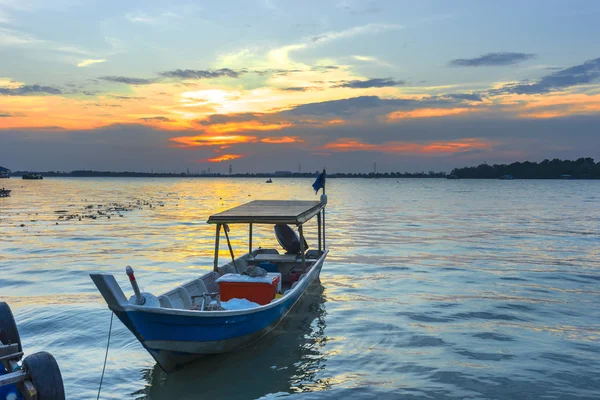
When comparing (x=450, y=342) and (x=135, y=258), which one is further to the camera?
(x=135, y=258)

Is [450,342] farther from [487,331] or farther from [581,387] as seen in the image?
[581,387]

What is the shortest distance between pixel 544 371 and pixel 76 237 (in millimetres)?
28416

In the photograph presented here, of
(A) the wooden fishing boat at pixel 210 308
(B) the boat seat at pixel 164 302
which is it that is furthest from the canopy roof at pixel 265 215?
(B) the boat seat at pixel 164 302

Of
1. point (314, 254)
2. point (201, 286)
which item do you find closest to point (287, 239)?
point (314, 254)

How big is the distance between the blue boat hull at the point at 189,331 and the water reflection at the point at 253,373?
336 mm

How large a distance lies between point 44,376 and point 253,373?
16.8 ft

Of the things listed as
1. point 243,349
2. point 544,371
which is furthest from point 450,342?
point 243,349

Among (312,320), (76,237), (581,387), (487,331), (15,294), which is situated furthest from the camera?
(76,237)

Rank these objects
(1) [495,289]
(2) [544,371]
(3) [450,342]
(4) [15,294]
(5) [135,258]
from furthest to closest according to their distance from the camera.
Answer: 1. (5) [135,258]
2. (1) [495,289]
3. (4) [15,294]
4. (3) [450,342]
5. (2) [544,371]

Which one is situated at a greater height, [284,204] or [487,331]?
[284,204]

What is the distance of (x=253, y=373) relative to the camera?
10.6m

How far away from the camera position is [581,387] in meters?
9.90

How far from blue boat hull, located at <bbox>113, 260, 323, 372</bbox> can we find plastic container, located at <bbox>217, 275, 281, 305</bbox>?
0.86 m

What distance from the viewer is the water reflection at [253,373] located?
970 centimetres
